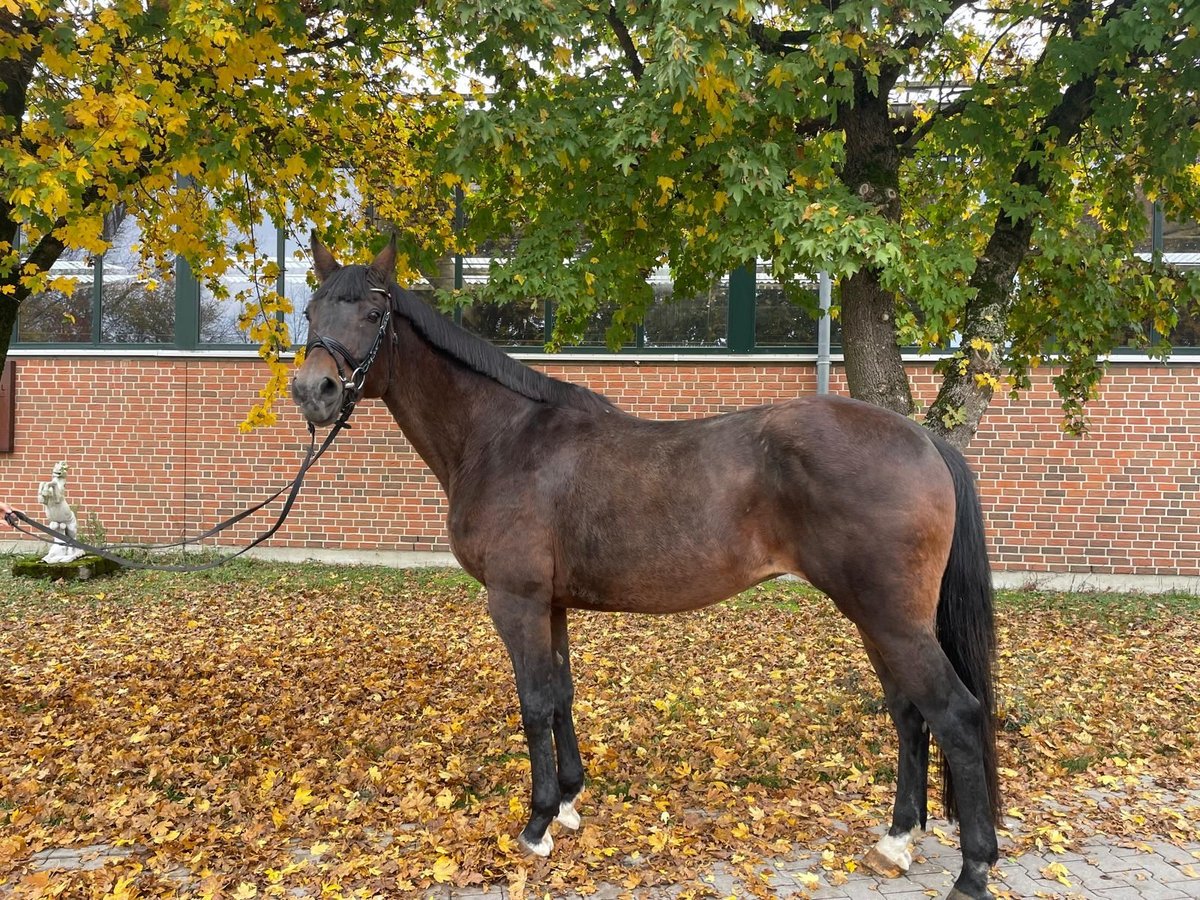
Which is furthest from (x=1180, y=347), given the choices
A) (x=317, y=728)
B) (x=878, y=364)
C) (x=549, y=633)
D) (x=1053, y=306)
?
(x=317, y=728)

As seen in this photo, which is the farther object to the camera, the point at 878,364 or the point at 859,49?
the point at 878,364

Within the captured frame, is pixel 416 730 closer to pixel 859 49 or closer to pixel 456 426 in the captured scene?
pixel 456 426

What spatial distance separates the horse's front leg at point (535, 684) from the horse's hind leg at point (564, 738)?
23cm

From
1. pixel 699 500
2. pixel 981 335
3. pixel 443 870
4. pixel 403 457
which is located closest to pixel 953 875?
pixel 699 500

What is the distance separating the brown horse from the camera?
9.86ft

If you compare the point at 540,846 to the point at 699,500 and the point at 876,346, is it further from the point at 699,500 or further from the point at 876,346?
the point at 876,346

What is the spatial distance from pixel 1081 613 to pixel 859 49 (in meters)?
6.69

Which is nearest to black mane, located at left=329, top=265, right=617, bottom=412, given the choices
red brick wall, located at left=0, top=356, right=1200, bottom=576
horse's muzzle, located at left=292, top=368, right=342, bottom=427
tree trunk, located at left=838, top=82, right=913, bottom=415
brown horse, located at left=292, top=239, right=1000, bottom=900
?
brown horse, located at left=292, top=239, right=1000, bottom=900

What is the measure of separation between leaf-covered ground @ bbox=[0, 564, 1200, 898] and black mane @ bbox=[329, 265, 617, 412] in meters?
1.95

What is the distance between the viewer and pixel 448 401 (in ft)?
12.1

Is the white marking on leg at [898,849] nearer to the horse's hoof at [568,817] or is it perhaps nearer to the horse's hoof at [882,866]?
the horse's hoof at [882,866]

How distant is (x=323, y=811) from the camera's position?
3717 millimetres

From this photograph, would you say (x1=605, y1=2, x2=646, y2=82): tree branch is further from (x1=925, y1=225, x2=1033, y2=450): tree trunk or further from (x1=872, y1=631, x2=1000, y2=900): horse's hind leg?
(x1=872, y1=631, x2=1000, y2=900): horse's hind leg

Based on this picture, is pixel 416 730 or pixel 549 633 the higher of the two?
pixel 549 633
